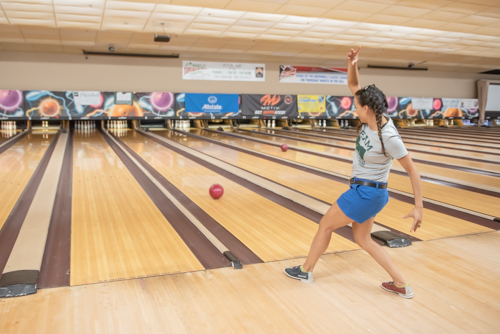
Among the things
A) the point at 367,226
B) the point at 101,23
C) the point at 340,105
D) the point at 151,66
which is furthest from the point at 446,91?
the point at 367,226

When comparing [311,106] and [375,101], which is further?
[311,106]

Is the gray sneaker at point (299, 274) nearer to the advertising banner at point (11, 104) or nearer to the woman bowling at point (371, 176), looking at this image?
the woman bowling at point (371, 176)

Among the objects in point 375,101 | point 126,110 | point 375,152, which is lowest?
point 375,152

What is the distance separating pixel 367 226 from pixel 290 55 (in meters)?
12.1

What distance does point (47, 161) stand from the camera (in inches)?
264

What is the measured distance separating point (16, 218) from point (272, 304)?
2628 millimetres

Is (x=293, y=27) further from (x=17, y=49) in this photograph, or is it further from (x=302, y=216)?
(x=17, y=49)

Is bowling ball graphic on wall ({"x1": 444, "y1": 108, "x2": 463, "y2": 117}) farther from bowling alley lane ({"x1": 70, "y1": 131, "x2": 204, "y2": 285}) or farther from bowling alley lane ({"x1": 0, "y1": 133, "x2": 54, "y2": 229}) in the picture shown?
bowling alley lane ({"x1": 70, "y1": 131, "x2": 204, "y2": 285})

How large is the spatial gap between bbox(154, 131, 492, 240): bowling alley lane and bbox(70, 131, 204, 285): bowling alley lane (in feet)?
5.86

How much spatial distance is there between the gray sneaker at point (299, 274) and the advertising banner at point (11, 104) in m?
11.3

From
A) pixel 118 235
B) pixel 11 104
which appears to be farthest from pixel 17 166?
pixel 11 104

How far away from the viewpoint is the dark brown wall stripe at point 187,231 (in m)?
2.81

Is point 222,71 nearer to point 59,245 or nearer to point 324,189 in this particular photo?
point 324,189

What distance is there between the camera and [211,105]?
13.7 metres
